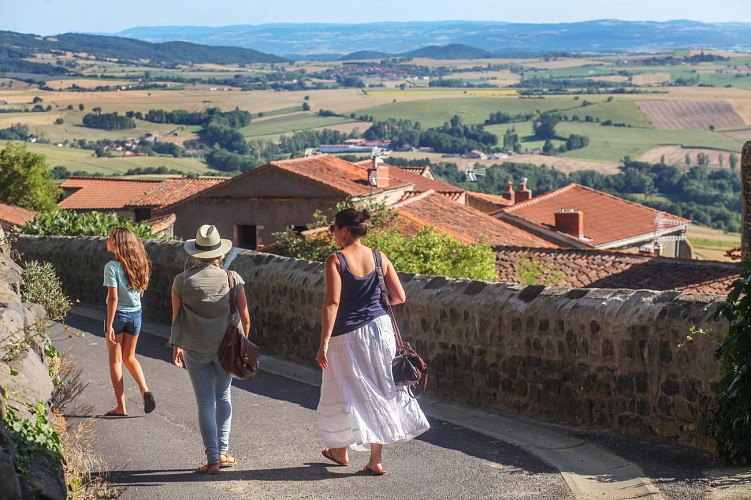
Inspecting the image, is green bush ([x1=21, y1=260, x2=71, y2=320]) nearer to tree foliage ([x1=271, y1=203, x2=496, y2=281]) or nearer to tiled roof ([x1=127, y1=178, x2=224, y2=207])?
tree foliage ([x1=271, y1=203, x2=496, y2=281])

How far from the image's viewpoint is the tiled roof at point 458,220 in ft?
104

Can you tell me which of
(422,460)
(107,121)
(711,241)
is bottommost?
(711,241)

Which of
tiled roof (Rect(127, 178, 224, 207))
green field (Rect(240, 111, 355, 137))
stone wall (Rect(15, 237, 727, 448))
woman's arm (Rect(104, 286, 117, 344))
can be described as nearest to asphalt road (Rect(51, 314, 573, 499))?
woman's arm (Rect(104, 286, 117, 344))

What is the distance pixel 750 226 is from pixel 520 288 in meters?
15.6

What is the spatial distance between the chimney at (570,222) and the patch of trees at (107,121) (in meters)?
109

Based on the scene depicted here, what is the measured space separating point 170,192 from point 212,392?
1592 inches

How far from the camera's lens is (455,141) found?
141 meters

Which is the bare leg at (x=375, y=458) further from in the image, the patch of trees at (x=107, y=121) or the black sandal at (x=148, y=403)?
the patch of trees at (x=107, y=121)

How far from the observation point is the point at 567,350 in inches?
345

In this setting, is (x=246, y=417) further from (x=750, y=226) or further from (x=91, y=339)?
(x=750, y=226)

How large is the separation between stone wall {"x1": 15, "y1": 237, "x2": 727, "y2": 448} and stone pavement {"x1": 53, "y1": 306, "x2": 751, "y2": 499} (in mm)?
173

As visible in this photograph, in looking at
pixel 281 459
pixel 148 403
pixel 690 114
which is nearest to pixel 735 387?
pixel 281 459

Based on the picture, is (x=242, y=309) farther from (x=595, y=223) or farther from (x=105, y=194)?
(x=105, y=194)

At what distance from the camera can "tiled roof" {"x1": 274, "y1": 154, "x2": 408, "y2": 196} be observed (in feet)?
120
